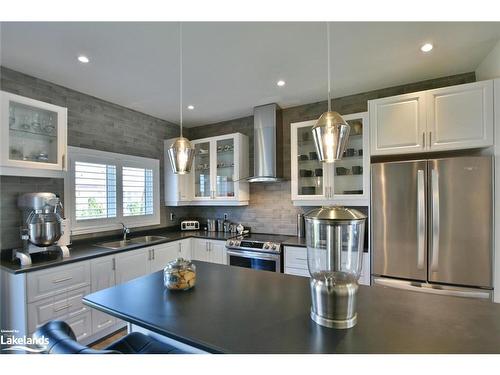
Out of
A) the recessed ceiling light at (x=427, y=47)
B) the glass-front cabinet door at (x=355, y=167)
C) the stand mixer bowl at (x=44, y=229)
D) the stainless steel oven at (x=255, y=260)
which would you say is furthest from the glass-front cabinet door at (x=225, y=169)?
the recessed ceiling light at (x=427, y=47)

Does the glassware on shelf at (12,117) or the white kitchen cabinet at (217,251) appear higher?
the glassware on shelf at (12,117)

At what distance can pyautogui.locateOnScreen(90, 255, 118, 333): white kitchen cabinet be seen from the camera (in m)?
2.39

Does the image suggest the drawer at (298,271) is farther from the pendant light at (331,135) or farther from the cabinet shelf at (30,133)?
the cabinet shelf at (30,133)

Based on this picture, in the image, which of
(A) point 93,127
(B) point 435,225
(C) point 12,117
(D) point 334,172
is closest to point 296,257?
(D) point 334,172

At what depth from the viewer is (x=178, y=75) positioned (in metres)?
2.50

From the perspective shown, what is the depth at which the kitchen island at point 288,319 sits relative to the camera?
93cm

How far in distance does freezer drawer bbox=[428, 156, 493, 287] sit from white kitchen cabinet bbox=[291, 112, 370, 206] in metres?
0.68

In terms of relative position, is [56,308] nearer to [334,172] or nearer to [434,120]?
[334,172]

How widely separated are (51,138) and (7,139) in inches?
14.3

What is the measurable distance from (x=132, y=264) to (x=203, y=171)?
5.76 ft

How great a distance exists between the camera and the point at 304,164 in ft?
10.4

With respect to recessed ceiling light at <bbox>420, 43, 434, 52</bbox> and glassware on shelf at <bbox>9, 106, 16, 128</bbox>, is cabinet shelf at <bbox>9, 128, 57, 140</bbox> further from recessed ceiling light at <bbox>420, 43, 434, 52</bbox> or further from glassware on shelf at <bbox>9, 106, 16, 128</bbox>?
recessed ceiling light at <bbox>420, 43, 434, 52</bbox>
